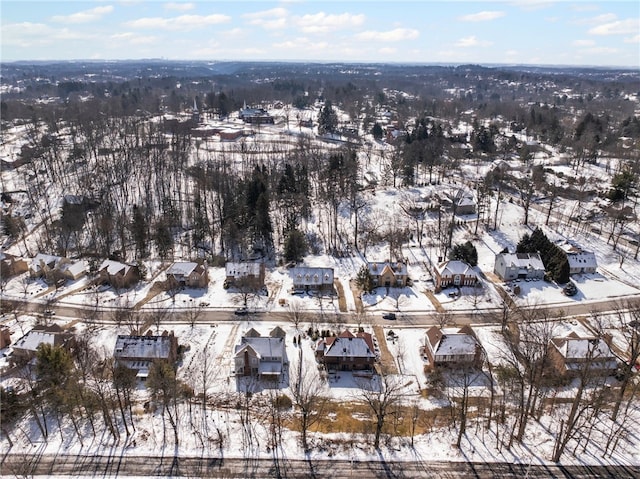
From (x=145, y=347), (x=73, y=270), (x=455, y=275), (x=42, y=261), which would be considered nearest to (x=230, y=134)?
(x=42, y=261)

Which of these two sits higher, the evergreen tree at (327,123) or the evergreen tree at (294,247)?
the evergreen tree at (327,123)

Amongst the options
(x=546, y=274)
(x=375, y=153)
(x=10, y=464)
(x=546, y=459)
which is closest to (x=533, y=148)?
(x=375, y=153)

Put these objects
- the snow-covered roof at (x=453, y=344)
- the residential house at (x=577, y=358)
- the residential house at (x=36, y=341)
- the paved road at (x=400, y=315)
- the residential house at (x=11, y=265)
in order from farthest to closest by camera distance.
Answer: the residential house at (x=11, y=265) → the paved road at (x=400, y=315) → the residential house at (x=36, y=341) → the snow-covered roof at (x=453, y=344) → the residential house at (x=577, y=358)

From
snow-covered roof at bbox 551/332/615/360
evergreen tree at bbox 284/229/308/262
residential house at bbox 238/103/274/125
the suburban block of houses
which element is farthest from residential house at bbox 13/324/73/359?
residential house at bbox 238/103/274/125

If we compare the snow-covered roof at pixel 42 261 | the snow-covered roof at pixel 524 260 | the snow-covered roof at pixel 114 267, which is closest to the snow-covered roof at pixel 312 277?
the snow-covered roof at pixel 114 267

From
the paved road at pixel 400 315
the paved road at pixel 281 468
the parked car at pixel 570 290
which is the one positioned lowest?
the paved road at pixel 400 315

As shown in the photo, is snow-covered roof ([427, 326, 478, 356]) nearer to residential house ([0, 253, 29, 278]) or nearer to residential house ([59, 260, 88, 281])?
residential house ([59, 260, 88, 281])

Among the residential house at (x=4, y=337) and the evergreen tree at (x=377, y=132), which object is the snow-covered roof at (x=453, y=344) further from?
the evergreen tree at (x=377, y=132)
